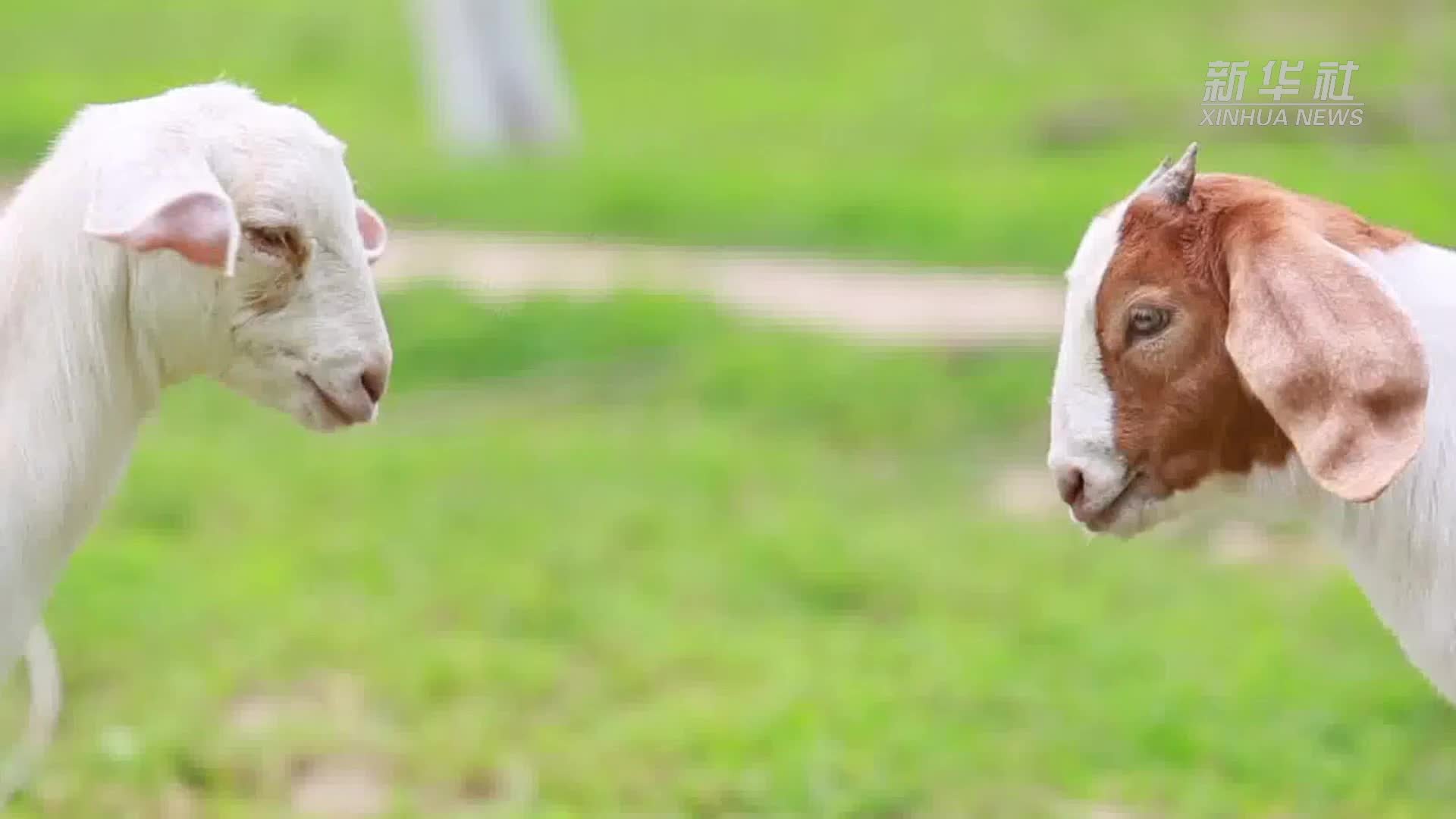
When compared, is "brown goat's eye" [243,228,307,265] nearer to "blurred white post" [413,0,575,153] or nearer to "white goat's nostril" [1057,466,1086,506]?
"white goat's nostril" [1057,466,1086,506]

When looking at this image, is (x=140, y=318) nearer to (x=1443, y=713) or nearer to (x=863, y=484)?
(x=1443, y=713)

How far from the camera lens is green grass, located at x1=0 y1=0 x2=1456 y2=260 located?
9.91 metres

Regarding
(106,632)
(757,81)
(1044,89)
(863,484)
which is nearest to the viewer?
(106,632)

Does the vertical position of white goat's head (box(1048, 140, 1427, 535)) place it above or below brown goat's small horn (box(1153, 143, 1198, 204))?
below

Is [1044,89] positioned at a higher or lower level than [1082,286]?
lower

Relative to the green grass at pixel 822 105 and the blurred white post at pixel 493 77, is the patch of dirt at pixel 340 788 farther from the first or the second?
the blurred white post at pixel 493 77

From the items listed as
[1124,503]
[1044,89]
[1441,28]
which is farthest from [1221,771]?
[1044,89]

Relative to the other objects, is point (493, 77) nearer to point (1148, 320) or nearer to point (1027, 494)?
point (1027, 494)

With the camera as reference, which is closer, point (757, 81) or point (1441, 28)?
point (1441, 28)

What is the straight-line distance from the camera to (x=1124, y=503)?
2.71 m

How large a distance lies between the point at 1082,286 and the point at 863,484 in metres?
4.25

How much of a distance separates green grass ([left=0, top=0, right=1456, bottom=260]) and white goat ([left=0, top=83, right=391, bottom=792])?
197cm

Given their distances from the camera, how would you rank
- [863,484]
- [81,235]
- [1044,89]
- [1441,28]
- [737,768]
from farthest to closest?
[1044,89], [1441,28], [863,484], [737,768], [81,235]

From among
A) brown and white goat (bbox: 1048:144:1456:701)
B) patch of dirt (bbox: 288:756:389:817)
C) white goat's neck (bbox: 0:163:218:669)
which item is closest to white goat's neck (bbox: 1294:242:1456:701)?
brown and white goat (bbox: 1048:144:1456:701)
